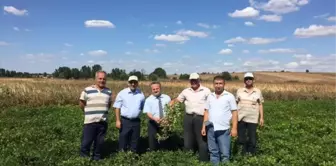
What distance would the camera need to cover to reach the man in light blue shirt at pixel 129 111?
858 cm

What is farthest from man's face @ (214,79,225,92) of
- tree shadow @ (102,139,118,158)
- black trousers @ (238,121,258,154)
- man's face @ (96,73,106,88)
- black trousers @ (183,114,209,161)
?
tree shadow @ (102,139,118,158)

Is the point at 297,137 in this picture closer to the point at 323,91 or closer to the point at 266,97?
the point at 266,97

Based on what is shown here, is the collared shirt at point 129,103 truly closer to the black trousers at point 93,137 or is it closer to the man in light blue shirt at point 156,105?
the man in light blue shirt at point 156,105

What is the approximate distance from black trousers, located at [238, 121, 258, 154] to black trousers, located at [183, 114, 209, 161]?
1.16 metres

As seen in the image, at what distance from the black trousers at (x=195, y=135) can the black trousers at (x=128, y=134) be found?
49.7 inches

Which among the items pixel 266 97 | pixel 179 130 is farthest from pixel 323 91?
pixel 179 130

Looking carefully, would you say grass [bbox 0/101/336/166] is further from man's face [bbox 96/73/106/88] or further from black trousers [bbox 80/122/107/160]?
man's face [bbox 96/73/106/88]

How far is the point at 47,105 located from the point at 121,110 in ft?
48.1

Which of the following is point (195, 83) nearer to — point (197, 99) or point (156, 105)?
point (197, 99)

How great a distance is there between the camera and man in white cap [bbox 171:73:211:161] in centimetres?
803

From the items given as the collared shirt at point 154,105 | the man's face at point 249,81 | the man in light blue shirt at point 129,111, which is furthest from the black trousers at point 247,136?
the man in light blue shirt at point 129,111

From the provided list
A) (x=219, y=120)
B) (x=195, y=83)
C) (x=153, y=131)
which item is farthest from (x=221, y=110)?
(x=153, y=131)

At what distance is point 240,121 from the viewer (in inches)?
348

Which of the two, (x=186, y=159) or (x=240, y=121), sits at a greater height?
(x=240, y=121)
